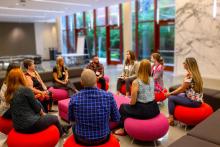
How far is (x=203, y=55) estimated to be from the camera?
775 centimetres

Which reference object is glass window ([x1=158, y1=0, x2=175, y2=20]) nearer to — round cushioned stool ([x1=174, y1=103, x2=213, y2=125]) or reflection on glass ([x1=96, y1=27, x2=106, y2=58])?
reflection on glass ([x1=96, y1=27, x2=106, y2=58])

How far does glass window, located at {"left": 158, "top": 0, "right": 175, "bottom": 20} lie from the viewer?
9148mm

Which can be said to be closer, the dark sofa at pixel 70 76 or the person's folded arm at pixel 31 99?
the person's folded arm at pixel 31 99

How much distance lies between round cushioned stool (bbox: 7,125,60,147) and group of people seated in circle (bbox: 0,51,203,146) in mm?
61

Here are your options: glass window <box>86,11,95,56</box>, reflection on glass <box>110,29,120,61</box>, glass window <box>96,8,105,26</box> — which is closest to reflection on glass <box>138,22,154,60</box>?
reflection on glass <box>110,29,120,61</box>

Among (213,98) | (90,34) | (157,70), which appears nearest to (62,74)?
(157,70)

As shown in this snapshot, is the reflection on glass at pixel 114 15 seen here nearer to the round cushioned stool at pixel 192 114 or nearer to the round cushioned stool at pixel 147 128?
the round cushioned stool at pixel 192 114

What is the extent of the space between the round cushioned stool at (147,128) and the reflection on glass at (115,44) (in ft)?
30.0

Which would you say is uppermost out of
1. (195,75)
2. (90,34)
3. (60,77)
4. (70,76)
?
(90,34)

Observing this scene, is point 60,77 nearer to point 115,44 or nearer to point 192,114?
point 192,114

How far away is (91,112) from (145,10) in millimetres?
9015

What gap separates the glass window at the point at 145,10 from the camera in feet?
32.6

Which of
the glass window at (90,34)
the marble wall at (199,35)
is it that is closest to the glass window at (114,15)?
the glass window at (90,34)

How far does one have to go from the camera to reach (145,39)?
10.4m
